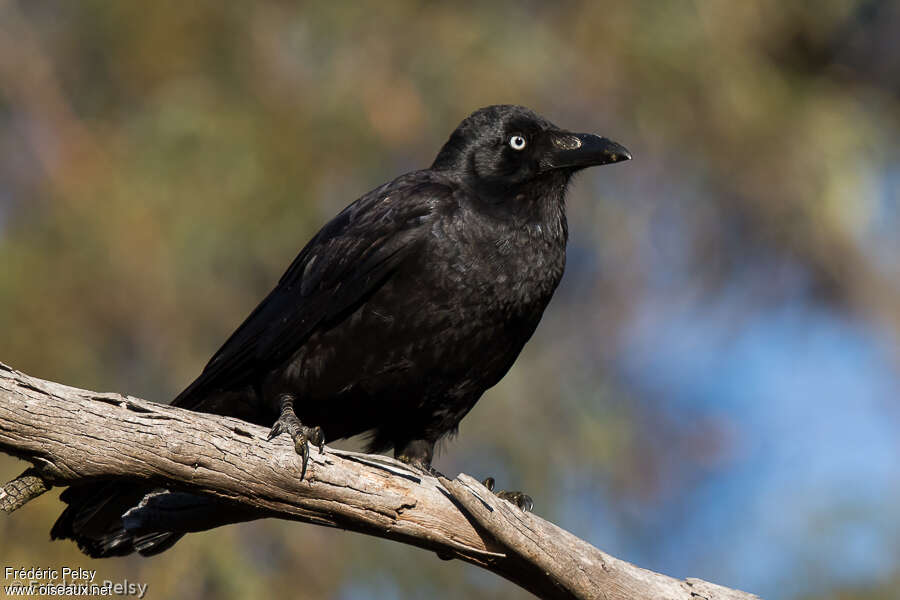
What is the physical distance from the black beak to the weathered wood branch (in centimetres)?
168

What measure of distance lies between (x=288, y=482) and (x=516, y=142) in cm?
204

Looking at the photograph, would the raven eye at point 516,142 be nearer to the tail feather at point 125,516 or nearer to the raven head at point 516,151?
the raven head at point 516,151

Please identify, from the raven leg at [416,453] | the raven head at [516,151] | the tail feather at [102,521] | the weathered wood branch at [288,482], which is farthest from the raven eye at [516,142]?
the tail feather at [102,521]

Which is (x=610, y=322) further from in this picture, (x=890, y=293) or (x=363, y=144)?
(x=363, y=144)

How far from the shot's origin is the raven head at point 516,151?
4938 millimetres

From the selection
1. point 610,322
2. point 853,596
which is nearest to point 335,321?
point 853,596

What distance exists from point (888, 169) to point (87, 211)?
685cm

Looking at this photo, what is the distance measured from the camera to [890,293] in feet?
32.9

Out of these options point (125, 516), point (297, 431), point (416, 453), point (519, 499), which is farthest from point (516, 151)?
point (125, 516)

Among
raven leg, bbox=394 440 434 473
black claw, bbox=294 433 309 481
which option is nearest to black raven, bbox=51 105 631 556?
raven leg, bbox=394 440 434 473

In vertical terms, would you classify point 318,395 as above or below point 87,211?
below

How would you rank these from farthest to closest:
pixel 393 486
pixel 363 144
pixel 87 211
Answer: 1. pixel 363 144
2. pixel 87 211
3. pixel 393 486

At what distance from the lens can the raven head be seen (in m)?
4.94

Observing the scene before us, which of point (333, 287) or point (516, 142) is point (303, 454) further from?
point (516, 142)
